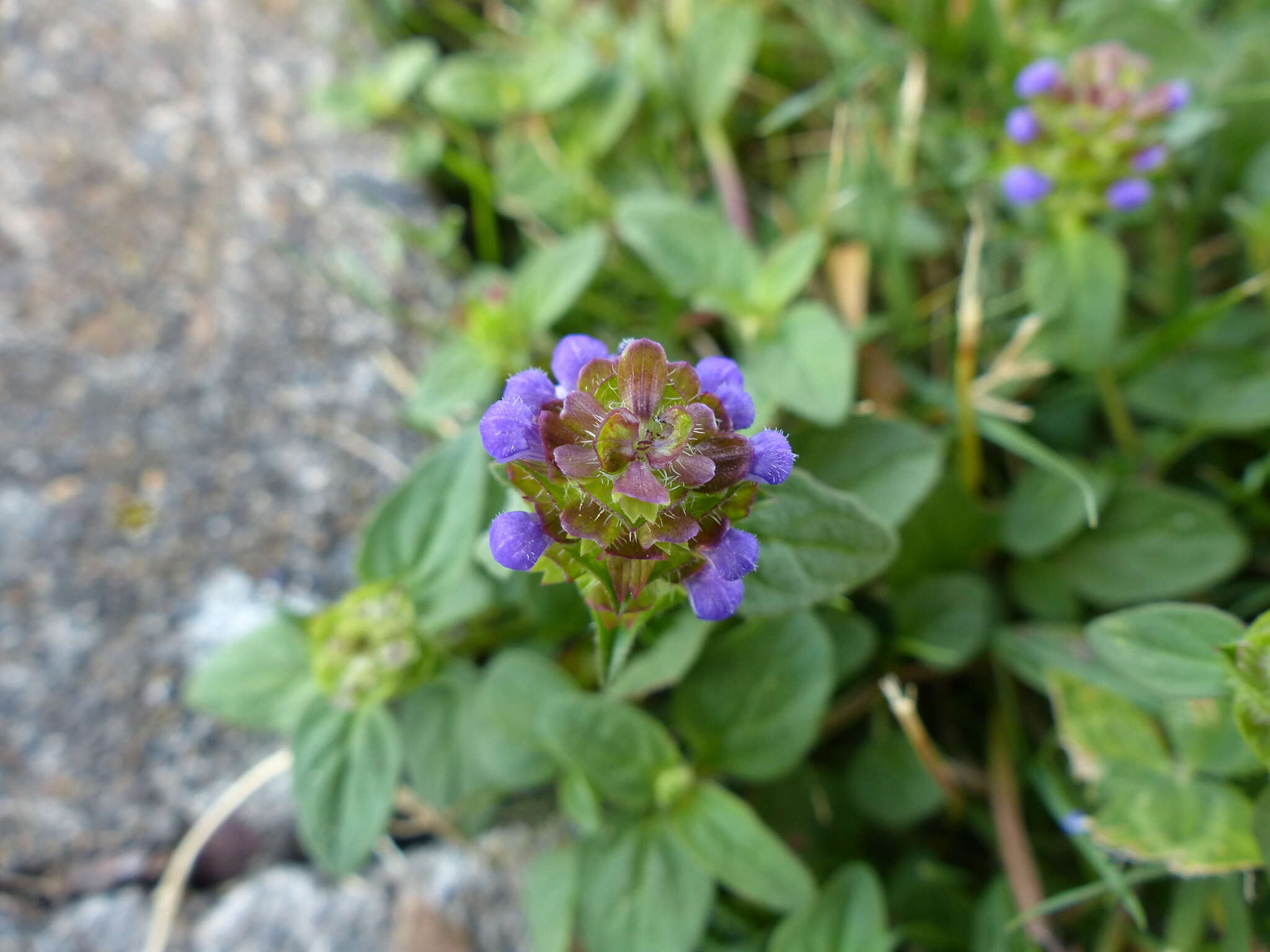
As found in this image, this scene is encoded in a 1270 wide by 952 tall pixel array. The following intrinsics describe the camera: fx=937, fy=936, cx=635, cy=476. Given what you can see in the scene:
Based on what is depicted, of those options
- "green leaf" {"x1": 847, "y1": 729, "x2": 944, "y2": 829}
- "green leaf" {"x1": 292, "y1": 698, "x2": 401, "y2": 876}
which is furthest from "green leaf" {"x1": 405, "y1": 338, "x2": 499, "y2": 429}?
"green leaf" {"x1": 847, "y1": 729, "x2": 944, "y2": 829}

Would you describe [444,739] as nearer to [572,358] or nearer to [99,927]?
[99,927]

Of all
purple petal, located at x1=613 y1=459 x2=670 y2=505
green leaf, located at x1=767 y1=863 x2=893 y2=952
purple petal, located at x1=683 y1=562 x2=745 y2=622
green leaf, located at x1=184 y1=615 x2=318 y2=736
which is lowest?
green leaf, located at x1=767 y1=863 x2=893 y2=952

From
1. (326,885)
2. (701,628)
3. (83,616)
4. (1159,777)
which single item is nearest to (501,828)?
(326,885)

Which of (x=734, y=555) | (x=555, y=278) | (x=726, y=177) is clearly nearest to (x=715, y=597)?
(x=734, y=555)

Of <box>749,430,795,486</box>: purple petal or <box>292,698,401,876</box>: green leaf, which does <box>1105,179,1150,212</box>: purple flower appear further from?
<box>292,698,401,876</box>: green leaf

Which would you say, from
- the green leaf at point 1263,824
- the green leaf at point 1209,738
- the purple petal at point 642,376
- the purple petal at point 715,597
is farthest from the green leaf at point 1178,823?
the purple petal at point 642,376

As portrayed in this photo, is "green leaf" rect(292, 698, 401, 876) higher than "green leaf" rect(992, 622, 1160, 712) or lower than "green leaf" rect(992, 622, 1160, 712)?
higher
